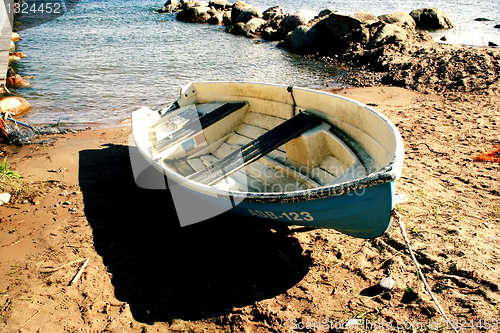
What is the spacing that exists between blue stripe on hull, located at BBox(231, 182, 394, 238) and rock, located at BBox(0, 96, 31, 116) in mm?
9568

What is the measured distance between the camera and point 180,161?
5934 millimetres

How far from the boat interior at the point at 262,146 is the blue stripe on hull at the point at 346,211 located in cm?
75

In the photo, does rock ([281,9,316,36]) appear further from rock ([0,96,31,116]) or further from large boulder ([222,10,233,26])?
rock ([0,96,31,116])

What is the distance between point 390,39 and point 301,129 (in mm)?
10353

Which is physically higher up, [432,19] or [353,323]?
[432,19]

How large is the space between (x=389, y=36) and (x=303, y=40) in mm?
3898

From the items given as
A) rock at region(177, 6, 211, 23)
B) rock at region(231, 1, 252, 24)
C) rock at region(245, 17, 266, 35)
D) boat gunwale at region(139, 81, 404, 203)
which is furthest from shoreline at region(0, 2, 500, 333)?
rock at region(177, 6, 211, 23)

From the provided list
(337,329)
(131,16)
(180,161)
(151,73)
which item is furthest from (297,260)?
(131,16)

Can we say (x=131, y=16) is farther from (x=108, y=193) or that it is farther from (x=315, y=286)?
→ (x=315, y=286)

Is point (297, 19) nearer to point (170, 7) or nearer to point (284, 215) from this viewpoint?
point (284, 215)

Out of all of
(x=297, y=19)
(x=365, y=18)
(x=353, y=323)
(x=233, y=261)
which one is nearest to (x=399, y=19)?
(x=365, y=18)

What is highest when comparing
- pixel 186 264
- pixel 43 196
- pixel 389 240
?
pixel 389 240

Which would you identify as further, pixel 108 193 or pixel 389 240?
pixel 108 193

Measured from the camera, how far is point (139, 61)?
15.3 meters
